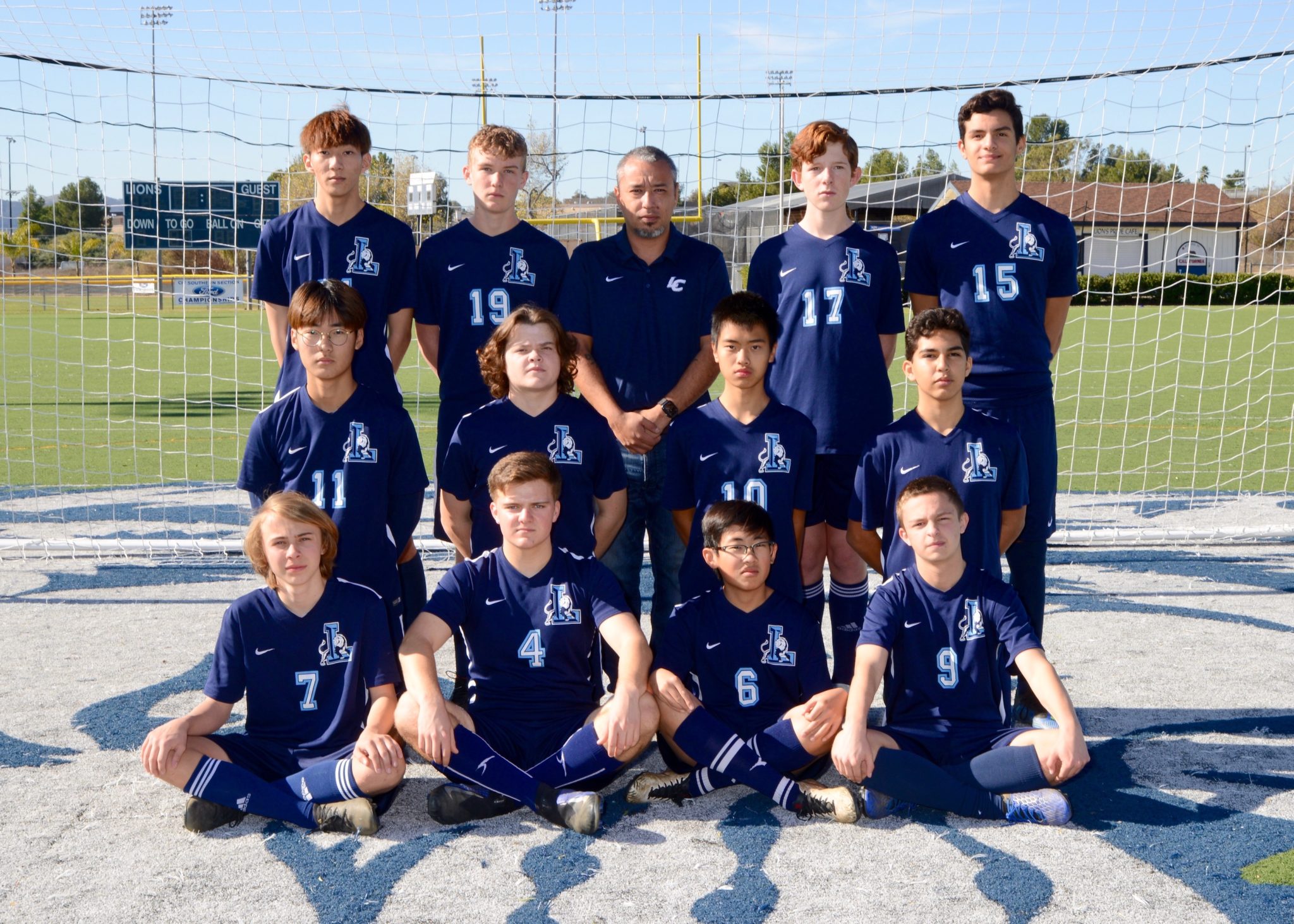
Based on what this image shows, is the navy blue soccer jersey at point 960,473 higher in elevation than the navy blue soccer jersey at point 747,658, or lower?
higher

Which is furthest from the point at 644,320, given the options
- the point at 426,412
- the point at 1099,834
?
the point at 426,412

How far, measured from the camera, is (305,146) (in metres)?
3.69

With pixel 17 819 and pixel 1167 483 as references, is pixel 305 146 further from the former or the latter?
pixel 1167 483

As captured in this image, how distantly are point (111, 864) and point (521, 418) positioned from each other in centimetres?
164

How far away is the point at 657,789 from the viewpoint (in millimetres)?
3057

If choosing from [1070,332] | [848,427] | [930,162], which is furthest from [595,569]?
[1070,332]

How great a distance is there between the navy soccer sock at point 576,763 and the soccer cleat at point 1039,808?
1.05 meters

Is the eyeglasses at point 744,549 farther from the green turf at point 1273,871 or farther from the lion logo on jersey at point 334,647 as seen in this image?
the green turf at point 1273,871

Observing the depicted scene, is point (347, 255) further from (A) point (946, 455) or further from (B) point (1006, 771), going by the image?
(B) point (1006, 771)

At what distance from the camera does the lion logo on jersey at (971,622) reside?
10.2 feet

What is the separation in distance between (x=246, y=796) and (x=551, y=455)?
1.30 m

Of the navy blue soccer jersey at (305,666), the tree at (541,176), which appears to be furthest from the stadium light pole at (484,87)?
the navy blue soccer jersey at (305,666)

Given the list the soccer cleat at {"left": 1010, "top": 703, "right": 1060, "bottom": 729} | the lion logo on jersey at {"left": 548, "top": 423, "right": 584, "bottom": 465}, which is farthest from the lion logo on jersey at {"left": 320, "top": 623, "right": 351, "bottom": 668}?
the soccer cleat at {"left": 1010, "top": 703, "right": 1060, "bottom": 729}

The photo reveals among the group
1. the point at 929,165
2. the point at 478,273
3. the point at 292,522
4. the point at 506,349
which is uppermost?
the point at 929,165
